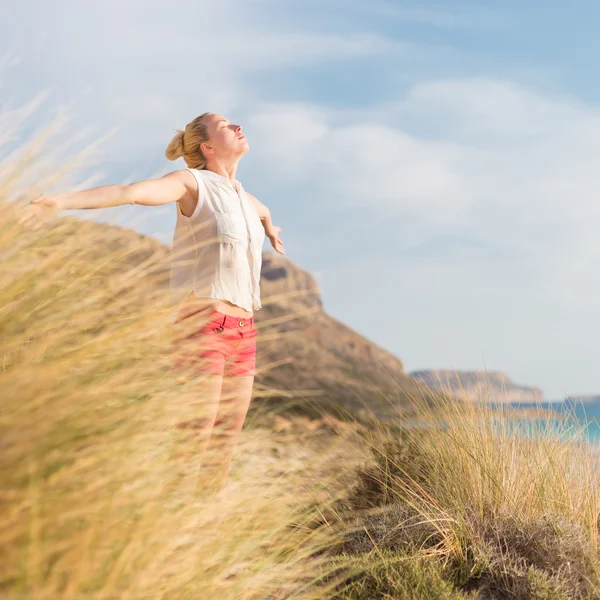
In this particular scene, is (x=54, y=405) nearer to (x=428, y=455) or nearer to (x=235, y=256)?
(x=235, y=256)

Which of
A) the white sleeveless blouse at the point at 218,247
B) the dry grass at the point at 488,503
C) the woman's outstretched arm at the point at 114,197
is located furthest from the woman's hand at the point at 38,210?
the dry grass at the point at 488,503

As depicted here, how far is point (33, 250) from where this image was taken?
8.35ft

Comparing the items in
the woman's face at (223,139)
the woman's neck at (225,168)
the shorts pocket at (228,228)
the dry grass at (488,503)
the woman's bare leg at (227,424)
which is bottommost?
the dry grass at (488,503)

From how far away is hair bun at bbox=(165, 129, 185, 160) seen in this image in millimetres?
3680

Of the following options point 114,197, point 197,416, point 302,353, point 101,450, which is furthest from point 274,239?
point 302,353

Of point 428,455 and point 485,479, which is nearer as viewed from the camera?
point 485,479

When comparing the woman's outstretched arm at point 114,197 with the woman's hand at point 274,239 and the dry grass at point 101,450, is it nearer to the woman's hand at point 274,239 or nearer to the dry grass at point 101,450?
the dry grass at point 101,450

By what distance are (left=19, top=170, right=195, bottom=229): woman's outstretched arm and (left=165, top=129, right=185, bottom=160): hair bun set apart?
1.55ft

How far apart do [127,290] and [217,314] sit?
1.40 feet

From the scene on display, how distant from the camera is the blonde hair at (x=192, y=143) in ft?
11.6

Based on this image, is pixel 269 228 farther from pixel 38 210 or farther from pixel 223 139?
pixel 38 210

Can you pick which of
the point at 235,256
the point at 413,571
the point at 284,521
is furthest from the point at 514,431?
the point at 235,256

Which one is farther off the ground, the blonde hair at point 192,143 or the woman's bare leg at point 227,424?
the blonde hair at point 192,143

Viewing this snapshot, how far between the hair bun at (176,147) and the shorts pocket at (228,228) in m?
0.65
